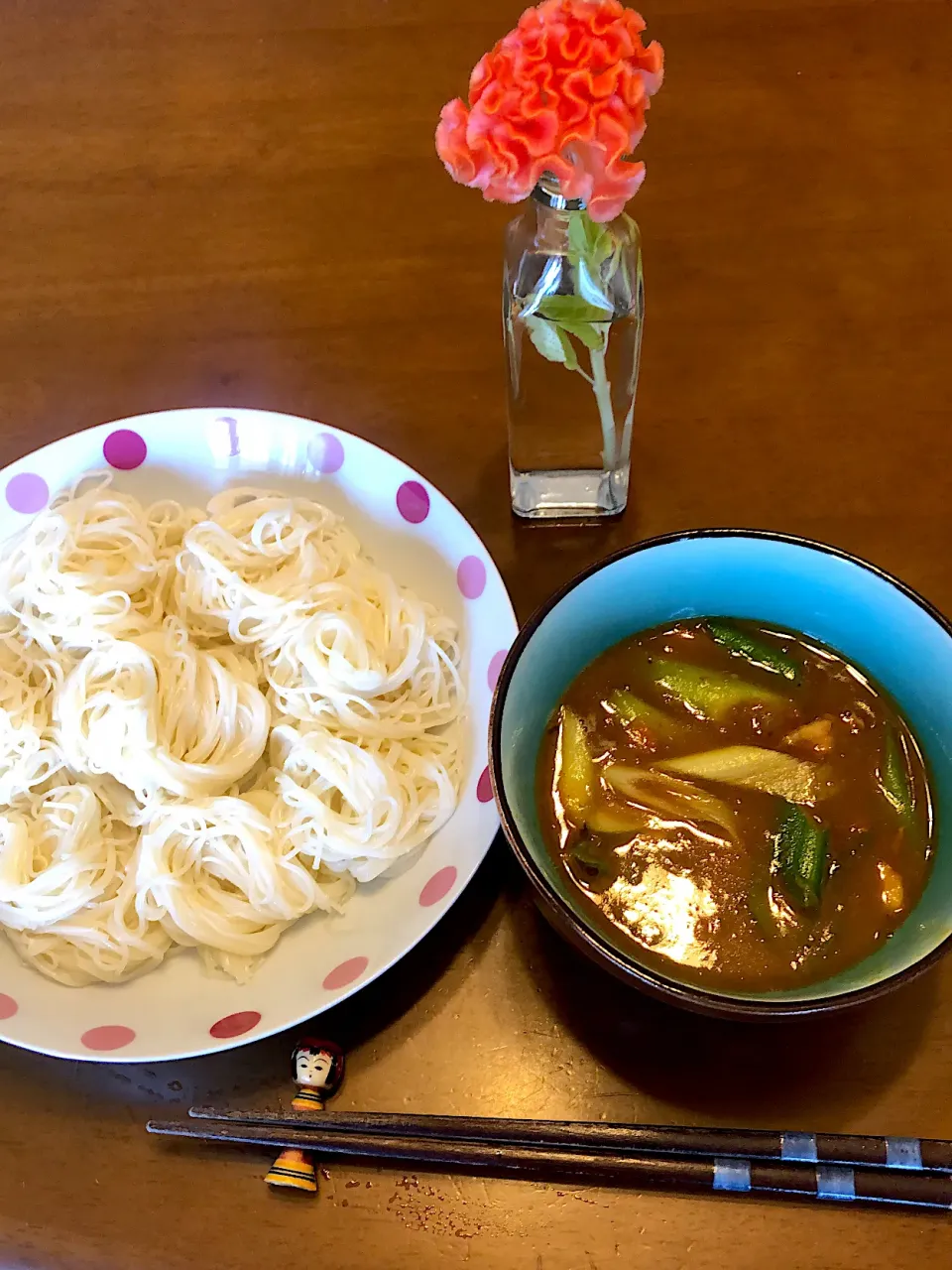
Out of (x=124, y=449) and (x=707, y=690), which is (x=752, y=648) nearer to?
(x=707, y=690)

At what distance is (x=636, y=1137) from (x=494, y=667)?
53 cm

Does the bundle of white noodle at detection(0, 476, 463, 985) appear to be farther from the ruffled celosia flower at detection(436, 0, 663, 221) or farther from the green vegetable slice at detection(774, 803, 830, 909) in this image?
the ruffled celosia flower at detection(436, 0, 663, 221)

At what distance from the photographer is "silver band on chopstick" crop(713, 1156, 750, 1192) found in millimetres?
990

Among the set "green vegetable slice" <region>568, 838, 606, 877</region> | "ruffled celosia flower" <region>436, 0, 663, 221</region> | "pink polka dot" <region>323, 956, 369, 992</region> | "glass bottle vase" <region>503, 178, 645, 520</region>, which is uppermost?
"ruffled celosia flower" <region>436, 0, 663, 221</region>

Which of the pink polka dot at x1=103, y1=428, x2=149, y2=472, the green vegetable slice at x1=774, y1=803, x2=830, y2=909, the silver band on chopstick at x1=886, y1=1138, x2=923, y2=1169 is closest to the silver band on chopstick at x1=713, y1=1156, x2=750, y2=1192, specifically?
the silver band on chopstick at x1=886, y1=1138, x2=923, y2=1169

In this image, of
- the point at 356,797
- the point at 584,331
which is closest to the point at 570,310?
the point at 584,331

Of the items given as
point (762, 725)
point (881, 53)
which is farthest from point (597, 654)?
point (881, 53)

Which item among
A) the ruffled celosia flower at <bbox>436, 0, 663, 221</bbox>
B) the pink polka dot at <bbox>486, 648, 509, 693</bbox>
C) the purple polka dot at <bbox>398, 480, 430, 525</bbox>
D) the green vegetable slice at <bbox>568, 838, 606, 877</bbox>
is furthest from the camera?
the purple polka dot at <bbox>398, 480, 430, 525</bbox>

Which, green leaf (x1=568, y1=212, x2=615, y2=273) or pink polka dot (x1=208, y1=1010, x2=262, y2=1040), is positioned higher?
green leaf (x1=568, y1=212, x2=615, y2=273)

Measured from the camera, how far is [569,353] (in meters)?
1.22

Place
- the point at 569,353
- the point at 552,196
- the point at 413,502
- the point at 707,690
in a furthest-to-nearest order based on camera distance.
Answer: the point at 413,502 < the point at 569,353 < the point at 707,690 < the point at 552,196

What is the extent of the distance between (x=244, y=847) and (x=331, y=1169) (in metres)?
0.34

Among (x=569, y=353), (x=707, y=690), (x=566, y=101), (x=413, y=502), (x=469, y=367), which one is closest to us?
(x=566, y=101)

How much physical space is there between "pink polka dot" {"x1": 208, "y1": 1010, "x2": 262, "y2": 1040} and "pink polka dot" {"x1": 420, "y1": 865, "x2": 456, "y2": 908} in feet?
0.68
